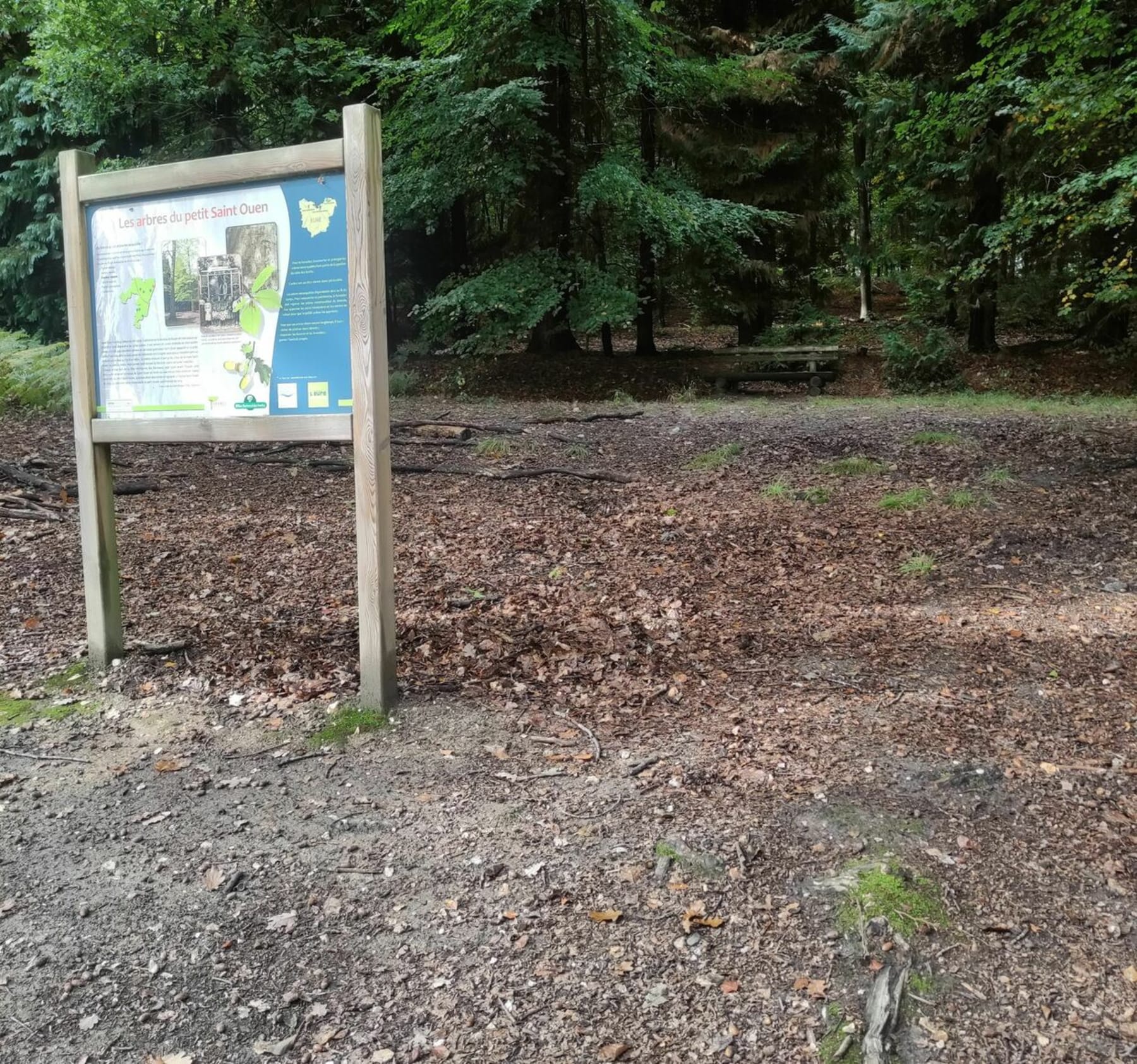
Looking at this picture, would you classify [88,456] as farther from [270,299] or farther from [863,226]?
[863,226]

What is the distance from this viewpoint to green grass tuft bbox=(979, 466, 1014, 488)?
7.88 metres

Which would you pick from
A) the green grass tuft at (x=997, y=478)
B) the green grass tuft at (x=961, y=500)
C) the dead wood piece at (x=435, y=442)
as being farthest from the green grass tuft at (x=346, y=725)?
the dead wood piece at (x=435, y=442)

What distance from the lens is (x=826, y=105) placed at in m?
19.2

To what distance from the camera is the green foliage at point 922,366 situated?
1631 cm

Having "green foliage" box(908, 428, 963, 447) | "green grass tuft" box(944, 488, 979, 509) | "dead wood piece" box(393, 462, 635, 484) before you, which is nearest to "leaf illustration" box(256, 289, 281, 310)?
"dead wood piece" box(393, 462, 635, 484)

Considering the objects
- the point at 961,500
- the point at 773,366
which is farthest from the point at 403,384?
the point at 961,500

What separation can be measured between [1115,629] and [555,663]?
293 centimetres

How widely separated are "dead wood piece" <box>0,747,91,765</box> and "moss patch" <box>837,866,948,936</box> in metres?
2.96

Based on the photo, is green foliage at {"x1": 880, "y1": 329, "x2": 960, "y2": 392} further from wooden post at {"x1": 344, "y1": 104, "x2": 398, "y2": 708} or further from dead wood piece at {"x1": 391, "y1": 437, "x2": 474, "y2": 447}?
wooden post at {"x1": 344, "y1": 104, "x2": 398, "y2": 708}

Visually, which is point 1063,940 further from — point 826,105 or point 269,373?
point 826,105

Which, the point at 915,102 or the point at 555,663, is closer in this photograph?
the point at 555,663

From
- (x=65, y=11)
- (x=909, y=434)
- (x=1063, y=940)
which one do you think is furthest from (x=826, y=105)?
(x=1063, y=940)

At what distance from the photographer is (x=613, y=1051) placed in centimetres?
220

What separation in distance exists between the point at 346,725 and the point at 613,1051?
6.73 feet
